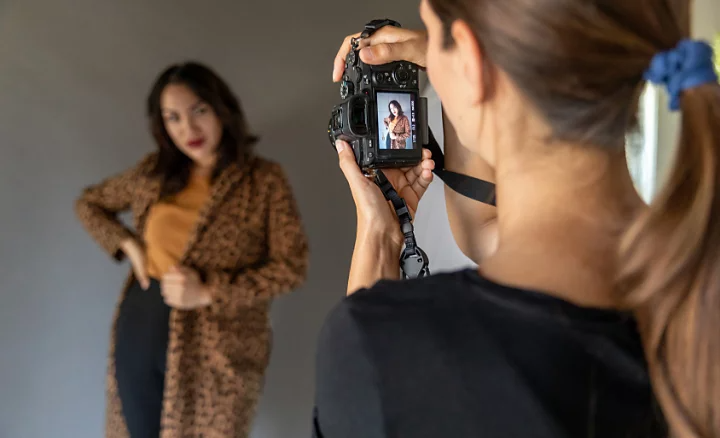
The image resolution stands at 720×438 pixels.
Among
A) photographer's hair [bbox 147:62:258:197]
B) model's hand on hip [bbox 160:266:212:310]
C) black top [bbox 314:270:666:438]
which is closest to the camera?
black top [bbox 314:270:666:438]

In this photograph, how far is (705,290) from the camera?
340 millimetres

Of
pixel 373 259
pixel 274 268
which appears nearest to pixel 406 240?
pixel 373 259

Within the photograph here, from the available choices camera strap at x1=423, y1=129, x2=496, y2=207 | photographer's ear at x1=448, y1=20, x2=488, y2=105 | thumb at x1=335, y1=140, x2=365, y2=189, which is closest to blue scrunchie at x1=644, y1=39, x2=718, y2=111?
photographer's ear at x1=448, y1=20, x2=488, y2=105

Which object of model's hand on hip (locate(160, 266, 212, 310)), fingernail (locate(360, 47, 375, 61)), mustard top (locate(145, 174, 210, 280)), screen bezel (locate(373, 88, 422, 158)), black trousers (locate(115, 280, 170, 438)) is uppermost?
fingernail (locate(360, 47, 375, 61))

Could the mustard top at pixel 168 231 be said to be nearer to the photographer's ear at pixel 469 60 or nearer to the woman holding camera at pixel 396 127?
the woman holding camera at pixel 396 127

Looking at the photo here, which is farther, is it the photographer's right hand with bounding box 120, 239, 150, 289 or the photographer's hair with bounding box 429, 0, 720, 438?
the photographer's right hand with bounding box 120, 239, 150, 289

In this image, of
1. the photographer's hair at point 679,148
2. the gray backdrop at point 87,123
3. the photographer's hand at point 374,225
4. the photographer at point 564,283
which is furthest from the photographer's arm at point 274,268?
the photographer's hair at point 679,148

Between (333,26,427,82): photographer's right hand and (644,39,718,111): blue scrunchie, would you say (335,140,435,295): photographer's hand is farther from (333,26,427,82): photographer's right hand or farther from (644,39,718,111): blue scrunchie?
(644,39,718,111): blue scrunchie

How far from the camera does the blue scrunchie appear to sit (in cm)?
32

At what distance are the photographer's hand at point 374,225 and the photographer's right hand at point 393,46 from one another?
121 millimetres

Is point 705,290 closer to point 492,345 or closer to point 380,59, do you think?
point 492,345

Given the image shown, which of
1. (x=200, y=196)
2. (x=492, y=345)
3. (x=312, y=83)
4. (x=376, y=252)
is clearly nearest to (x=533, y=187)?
(x=492, y=345)

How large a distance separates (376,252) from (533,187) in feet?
0.89

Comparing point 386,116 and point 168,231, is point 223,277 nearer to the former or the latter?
point 168,231
